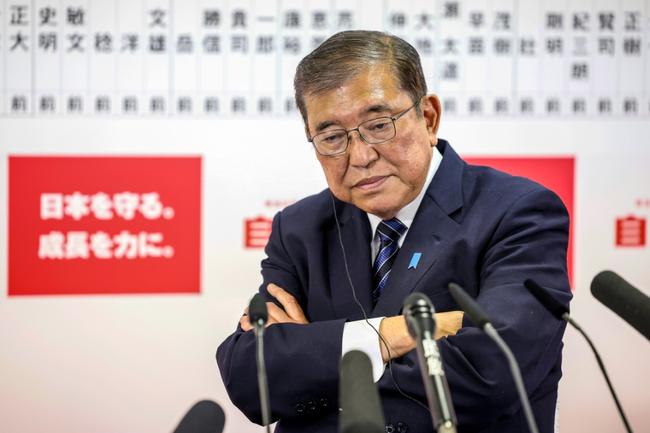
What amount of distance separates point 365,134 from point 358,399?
3.42 ft

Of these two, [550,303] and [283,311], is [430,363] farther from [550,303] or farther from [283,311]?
[283,311]

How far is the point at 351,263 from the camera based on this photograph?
1.98 m

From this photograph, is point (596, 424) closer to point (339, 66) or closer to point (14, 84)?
point (339, 66)

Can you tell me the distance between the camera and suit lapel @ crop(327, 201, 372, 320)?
194 centimetres

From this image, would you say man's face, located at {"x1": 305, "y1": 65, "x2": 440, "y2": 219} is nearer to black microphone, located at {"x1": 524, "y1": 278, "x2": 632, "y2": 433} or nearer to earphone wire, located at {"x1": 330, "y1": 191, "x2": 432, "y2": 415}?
earphone wire, located at {"x1": 330, "y1": 191, "x2": 432, "y2": 415}

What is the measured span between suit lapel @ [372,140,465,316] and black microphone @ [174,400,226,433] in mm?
873

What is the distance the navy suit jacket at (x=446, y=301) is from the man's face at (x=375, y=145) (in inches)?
4.2

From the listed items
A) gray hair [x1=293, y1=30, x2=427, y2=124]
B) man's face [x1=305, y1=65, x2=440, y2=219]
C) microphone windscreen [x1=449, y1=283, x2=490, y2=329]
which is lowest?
microphone windscreen [x1=449, y1=283, x2=490, y2=329]

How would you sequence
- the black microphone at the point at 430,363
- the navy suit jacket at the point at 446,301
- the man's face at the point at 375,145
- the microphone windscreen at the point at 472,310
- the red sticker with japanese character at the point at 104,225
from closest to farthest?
1. the black microphone at the point at 430,363
2. the microphone windscreen at the point at 472,310
3. the navy suit jacket at the point at 446,301
4. the man's face at the point at 375,145
5. the red sticker with japanese character at the point at 104,225

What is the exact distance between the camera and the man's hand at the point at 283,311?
192 cm

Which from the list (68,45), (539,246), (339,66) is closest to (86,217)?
(68,45)

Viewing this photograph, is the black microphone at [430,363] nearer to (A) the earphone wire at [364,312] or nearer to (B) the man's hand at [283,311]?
Result: (A) the earphone wire at [364,312]

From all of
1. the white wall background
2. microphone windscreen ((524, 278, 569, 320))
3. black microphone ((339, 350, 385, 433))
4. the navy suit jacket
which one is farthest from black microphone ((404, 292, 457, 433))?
the white wall background

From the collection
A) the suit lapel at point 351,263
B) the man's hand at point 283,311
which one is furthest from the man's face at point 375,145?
the man's hand at point 283,311
